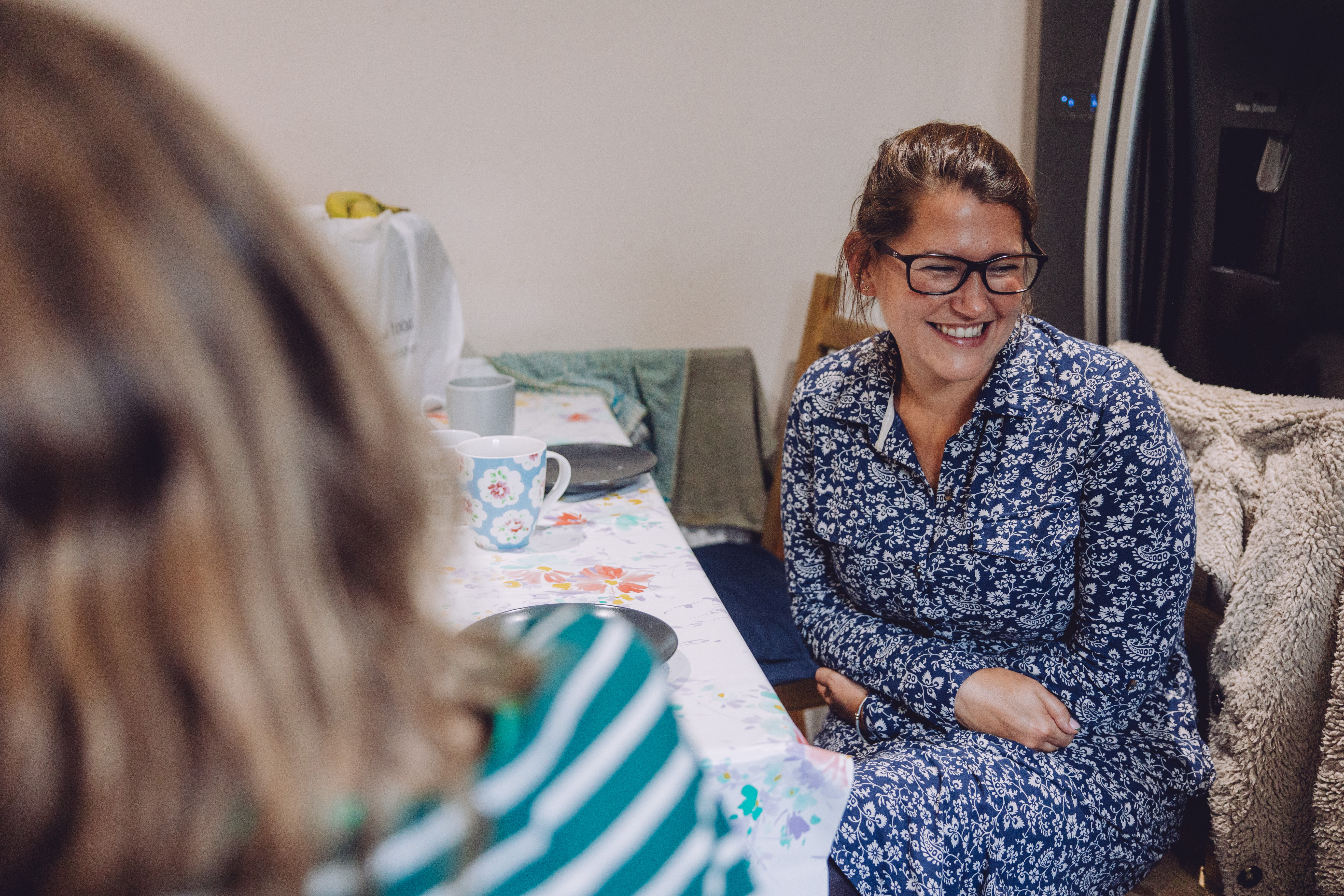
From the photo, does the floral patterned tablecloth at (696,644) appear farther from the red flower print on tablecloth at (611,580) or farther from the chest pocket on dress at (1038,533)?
the chest pocket on dress at (1038,533)

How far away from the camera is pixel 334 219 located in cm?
153

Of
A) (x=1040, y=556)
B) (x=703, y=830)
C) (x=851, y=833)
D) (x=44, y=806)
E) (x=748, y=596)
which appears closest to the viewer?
(x=44, y=806)

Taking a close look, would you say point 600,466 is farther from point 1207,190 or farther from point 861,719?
point 1207,190

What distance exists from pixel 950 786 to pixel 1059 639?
31cm

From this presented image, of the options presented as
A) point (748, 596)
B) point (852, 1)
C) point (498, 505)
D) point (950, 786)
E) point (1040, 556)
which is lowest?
point (748, 596)

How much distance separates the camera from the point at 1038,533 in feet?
3.68

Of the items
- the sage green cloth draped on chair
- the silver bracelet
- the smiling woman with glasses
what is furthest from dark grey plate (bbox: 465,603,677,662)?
the sage green cloth draped on chair

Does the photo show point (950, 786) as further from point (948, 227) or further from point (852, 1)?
point (852, 1)

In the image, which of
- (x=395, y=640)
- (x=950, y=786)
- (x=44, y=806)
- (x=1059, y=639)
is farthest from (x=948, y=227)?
(x=44, y=806)

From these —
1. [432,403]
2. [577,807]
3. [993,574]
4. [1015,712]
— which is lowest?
[1015,712]

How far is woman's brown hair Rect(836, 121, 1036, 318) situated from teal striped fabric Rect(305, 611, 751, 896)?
907 millimetres

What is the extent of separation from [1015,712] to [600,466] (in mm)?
620

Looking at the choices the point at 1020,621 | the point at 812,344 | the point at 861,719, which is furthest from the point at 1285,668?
the point at 812,344

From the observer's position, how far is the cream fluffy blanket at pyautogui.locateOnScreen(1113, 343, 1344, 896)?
1076mm
